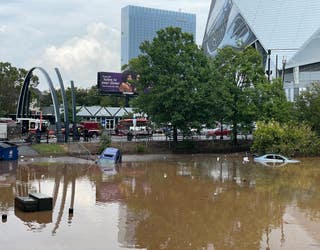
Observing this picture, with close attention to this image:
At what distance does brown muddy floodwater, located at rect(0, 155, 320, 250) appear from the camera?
546 inches

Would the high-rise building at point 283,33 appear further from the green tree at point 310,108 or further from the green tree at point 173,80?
the green tree at point 173,80

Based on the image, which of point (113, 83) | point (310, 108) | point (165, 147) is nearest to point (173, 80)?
point (165, 147)

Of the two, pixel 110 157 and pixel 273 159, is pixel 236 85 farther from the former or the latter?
pixel 110 157

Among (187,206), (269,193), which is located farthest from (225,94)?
(187,206)

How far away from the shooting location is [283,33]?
8475cm

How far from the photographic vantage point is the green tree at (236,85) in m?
46.3

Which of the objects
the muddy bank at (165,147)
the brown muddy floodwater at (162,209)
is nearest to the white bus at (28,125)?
the muddy bank at (165,147)

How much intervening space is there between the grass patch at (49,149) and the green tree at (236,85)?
1390cm

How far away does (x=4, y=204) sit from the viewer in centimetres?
1864

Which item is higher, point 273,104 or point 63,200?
point 273,104

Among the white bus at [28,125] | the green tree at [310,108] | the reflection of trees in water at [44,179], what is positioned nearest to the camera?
the reflection of trees in water at [44,179]

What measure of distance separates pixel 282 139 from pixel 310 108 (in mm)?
8674

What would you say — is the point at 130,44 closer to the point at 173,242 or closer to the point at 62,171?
the point at 62,171

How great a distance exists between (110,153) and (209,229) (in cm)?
2095
